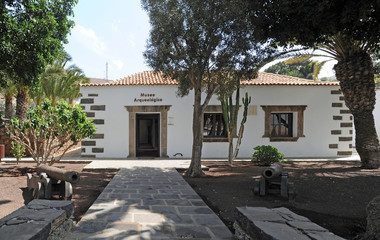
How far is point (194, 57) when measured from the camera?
8.13 m

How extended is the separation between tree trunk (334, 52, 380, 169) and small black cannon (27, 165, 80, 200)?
9190 millimetres

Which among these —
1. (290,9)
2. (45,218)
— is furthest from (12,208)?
(290,9)

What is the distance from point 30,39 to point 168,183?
526 cm

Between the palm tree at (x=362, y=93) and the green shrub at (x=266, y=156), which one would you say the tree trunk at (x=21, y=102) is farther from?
the palm tree at (x=362, y=93)

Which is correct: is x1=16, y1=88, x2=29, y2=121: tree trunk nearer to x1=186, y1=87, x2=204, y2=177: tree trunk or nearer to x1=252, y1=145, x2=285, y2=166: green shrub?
x1=186, y1=87, x2=204, y2=177: tree trunk

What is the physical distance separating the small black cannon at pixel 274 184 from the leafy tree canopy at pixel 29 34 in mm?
6613

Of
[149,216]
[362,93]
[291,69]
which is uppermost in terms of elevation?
[291,69]

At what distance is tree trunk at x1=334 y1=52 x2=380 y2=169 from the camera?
987 cm

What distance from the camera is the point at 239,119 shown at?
45.3 feet

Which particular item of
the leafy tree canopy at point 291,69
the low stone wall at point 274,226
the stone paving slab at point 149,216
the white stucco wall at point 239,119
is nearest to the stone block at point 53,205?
the stone paving slab at point 149,216

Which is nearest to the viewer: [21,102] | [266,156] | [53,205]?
[53,205]

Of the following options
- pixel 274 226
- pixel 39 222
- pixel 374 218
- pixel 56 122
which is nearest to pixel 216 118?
pixel 56 122

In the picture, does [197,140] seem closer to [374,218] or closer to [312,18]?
[312,18]

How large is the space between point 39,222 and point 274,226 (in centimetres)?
227
